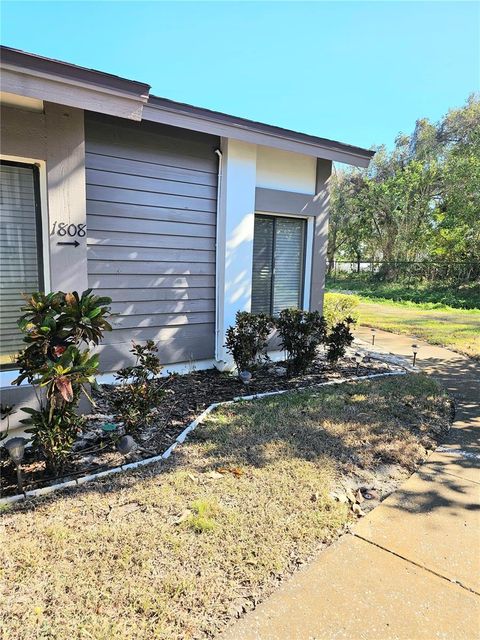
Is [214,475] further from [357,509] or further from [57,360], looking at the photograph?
[57,360]

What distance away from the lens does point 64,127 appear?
3506mm

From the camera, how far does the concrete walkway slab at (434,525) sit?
7.14 feet

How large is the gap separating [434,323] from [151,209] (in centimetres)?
916

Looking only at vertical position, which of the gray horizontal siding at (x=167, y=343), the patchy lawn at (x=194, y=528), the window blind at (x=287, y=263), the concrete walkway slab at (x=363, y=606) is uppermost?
the window blind at (x=287, y=263)

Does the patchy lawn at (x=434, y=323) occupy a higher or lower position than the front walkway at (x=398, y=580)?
higher

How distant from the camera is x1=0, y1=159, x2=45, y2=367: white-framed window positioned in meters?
3.47

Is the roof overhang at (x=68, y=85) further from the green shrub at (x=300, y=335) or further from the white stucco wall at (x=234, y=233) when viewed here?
the green shrub at (x=300, y=335)

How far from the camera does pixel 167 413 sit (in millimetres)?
4105

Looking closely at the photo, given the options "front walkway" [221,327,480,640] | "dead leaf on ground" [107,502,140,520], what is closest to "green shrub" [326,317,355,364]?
"front walkway" [221,327,480,640]

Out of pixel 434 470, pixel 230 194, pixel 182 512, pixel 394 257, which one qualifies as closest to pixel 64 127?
pixel 230 194

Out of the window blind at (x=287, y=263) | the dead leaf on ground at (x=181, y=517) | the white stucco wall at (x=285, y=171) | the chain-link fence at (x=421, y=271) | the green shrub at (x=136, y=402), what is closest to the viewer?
the dead leaf on ground at (x=181, y=517)

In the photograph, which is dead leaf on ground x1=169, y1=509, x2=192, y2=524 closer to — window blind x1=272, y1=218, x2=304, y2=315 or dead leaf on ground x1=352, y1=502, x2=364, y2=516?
dead leaf on ground x1=352, y1=502, x2=364, y2=516

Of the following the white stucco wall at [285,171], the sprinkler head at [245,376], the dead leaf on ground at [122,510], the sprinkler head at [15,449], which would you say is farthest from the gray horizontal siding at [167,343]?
the dead leaf on ground at [122,510]

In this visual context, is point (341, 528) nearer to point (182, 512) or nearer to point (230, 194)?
point (182, 512)
